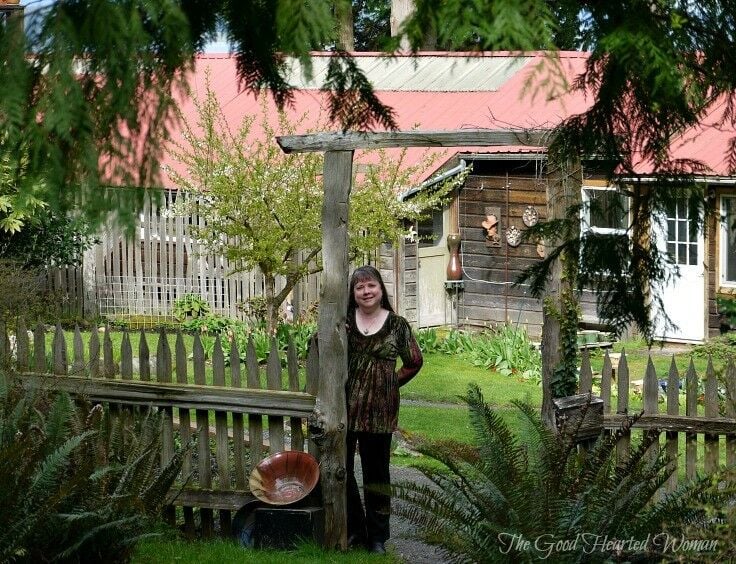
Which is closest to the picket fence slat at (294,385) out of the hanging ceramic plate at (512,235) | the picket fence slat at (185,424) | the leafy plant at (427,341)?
the picket fence slat at (185,424)

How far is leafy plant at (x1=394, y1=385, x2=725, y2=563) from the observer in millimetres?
5215

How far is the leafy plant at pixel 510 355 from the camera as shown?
15758 mm

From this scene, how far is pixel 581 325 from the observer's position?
17.6 metres

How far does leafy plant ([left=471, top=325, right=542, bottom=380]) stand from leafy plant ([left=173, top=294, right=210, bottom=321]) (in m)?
4.72

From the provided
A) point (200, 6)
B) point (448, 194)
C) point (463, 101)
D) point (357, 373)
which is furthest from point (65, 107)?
point (463, 101)

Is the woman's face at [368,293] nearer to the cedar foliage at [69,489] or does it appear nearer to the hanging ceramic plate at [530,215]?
the cedar foliage at [69,489]

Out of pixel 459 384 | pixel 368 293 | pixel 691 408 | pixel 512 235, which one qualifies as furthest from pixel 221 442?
pixel 512 235

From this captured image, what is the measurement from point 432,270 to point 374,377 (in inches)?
488

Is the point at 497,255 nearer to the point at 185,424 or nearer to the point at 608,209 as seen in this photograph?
the point at 185,424

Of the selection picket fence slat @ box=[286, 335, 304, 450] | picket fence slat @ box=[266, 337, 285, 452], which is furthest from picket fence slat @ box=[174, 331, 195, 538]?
picket fence slat @ box=[286, 335, 304, 450]

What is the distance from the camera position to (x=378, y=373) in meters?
6.93

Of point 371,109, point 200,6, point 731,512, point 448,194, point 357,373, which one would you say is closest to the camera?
point 200,6

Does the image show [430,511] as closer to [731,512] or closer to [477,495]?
[477,495]

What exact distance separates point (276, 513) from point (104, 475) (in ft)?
5.05
